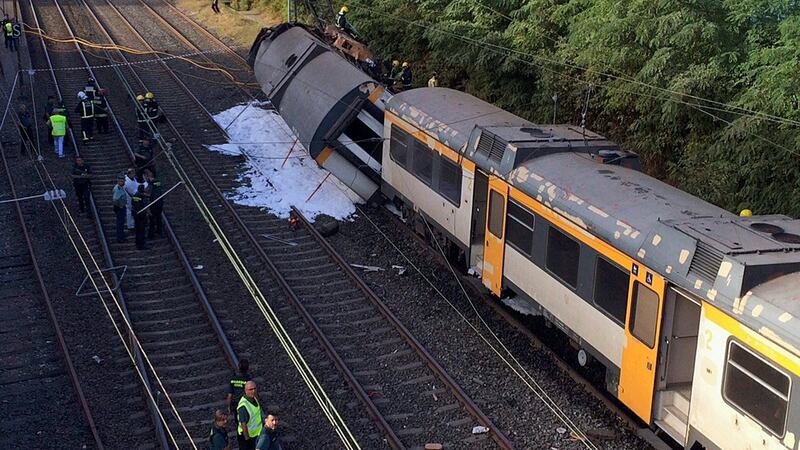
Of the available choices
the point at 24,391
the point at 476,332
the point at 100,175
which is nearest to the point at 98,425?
the point at 24,391

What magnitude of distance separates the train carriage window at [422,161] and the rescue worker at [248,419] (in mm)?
7373

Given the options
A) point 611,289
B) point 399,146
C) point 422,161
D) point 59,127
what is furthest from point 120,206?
point 611,289

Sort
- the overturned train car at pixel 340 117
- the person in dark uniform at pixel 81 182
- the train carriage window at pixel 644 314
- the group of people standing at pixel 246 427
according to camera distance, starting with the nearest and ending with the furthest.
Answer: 1. the group of people standing at pixel 246 427
2. the train carriage window at pixel 644 314
3. the person in dark uniform at pixel 81 182
4. the overturned train car at pixel 340 117

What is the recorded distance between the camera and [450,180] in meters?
15.9

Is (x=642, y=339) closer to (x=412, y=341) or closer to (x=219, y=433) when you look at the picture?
(x=412, y=341)

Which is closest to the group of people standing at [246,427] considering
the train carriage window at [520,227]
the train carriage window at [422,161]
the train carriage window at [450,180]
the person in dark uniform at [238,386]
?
the person in dark uniform at [238,386]

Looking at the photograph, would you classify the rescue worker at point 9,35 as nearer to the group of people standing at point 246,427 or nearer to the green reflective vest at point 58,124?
the green reflective vest at point 58,124

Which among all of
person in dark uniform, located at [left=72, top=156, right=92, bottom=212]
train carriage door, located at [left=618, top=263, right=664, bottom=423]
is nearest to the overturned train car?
person in dark uniform, located at [left=72, top=156, right=92, bottom=212]

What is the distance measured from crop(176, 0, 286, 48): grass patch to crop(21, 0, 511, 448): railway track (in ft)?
48.1

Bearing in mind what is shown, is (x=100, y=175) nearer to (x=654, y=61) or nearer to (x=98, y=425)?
(x=98, y=425)

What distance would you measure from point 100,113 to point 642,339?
17.6 metres

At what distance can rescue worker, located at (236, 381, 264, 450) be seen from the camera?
10.3 metres

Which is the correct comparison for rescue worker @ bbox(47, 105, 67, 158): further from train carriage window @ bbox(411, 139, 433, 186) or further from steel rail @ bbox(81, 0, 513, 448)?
train carriage window @ bbox(411, 139, 433, 186)

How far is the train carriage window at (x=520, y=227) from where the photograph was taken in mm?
13227
